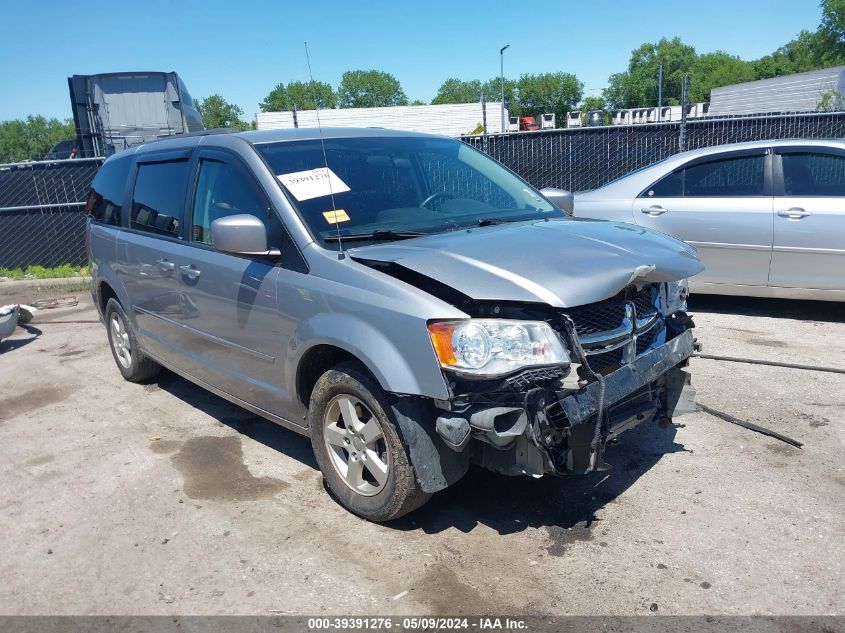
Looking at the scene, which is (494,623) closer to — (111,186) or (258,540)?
(258,540)

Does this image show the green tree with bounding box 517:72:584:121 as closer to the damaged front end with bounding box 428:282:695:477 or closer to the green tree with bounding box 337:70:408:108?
the green tree with bounding box 337:70:408:108

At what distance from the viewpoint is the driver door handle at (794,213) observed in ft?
21.2

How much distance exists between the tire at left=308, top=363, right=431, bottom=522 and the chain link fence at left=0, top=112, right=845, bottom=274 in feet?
31.1

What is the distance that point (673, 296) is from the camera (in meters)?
3.83

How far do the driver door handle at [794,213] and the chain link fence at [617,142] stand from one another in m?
5.03

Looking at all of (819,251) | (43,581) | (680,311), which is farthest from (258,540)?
(819,251)

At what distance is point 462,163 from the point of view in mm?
4727

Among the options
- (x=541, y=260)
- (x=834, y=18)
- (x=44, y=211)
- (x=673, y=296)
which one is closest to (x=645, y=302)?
(x=673, y=296)

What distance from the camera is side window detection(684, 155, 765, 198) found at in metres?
6.79

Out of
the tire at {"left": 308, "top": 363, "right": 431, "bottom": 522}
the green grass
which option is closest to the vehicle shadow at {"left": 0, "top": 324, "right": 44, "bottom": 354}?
the green grass

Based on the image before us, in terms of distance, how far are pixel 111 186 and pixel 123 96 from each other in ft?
31.6

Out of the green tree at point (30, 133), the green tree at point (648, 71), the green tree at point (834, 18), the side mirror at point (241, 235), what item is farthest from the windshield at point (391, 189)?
the green tree at point (648, 71)

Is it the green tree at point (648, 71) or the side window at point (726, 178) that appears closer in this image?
the side window at point (726, 178)

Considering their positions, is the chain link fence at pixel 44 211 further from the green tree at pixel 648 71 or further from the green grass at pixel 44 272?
the green tree at pixel 648 71
